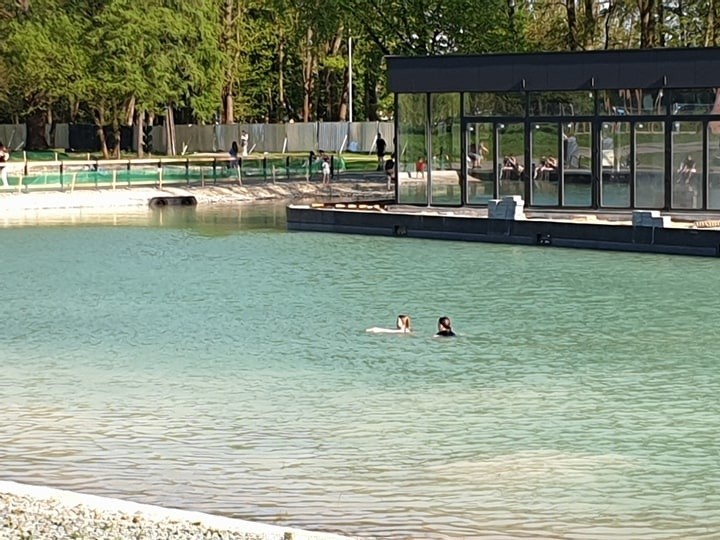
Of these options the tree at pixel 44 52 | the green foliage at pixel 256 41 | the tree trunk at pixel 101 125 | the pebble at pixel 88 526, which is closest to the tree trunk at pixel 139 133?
the green foliage at pixel 256 41

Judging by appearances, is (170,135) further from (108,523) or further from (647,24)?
(108,523)

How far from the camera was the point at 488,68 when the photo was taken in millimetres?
42281

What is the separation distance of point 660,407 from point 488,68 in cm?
2550

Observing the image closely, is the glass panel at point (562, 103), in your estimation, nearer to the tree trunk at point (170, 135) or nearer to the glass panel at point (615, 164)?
the glass panel at point (615, 164)

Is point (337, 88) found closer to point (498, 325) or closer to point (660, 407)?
point (498, 325)

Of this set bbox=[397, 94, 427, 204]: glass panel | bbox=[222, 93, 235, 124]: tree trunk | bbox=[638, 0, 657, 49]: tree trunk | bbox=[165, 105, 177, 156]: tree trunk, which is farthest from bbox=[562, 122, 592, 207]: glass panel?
bbox=[222, 93, 235, 124]: tree trunk

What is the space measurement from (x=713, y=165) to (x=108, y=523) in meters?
30.3

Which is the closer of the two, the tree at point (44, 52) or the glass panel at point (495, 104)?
the glass panel at point (495, 104)

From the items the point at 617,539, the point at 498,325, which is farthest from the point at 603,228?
the point at 617,539

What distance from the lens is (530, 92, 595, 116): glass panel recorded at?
134 feet

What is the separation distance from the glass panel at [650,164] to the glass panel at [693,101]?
63cm

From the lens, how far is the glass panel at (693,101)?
38.9 meters

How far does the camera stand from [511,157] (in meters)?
42.2

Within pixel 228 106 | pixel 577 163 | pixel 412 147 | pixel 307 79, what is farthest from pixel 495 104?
pixel 307 79
